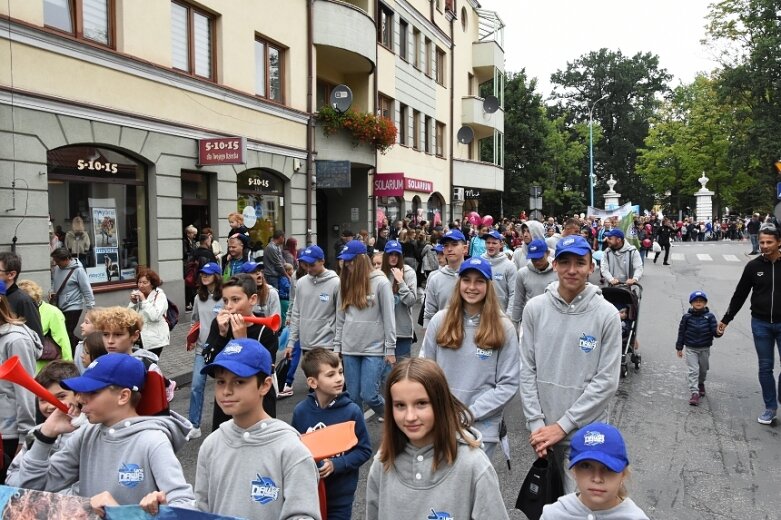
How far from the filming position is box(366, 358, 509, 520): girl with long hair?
8.63 feet

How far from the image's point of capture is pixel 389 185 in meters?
24.2

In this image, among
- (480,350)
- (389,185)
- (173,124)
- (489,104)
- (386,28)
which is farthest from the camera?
(489,104)

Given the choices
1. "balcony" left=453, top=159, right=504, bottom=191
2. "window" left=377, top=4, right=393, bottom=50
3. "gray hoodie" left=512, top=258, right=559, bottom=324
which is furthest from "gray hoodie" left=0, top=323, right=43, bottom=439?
"balcony" left=453, top=159, right=504, bottom=191

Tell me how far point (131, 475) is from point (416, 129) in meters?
27.3

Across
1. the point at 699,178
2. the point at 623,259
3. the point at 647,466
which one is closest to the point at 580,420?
the point at 647,466

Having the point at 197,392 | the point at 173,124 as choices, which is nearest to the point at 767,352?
the point at 197,392

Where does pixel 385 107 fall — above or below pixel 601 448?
above

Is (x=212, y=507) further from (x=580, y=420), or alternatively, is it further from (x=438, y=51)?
(x=438, y=51)

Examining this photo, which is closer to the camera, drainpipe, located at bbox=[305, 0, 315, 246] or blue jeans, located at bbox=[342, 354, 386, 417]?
blue jeans, located at bbox=[342, 354, 386, 417]

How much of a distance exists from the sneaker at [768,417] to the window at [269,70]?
553 inches

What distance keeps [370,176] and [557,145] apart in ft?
120

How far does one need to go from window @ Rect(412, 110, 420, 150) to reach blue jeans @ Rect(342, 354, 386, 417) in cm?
2360

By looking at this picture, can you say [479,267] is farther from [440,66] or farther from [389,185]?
[440,66]

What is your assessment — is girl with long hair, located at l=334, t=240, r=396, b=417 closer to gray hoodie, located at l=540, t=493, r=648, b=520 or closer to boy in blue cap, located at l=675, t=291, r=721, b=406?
gray hoodie, located at l=540, t=493, r=648, b=520
